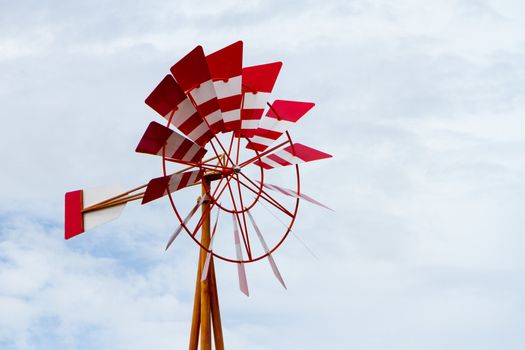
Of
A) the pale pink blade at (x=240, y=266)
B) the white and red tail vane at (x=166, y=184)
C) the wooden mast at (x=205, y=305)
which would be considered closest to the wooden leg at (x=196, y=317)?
the wooden mast at (x=205, y=305)

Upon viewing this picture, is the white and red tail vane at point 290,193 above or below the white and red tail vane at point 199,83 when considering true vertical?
below

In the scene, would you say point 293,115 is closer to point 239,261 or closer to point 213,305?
point 239,261

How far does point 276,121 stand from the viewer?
8.24 meters

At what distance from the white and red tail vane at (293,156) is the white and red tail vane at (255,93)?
40 centimetres

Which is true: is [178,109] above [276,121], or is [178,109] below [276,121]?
below

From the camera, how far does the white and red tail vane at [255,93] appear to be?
26.1ft

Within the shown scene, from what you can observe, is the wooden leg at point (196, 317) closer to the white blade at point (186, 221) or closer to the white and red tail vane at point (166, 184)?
the white blade at point (186, 221)

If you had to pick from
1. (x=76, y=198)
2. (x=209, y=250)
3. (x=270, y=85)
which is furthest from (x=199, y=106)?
(x=76, y=198)

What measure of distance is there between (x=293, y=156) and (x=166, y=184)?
1574 millimetres

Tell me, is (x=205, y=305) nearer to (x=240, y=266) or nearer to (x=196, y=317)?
(x=196, y=317)

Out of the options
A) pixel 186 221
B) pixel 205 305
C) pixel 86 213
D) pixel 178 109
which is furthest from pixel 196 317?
pixel 178 109

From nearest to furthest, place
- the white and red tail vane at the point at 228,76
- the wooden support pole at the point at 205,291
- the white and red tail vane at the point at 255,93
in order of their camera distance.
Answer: the white and red tail vane at the point at 228,76, the wooden support pole at the point at 205,291, the white and red tail vane at the point at 255,93

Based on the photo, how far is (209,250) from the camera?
303 inches

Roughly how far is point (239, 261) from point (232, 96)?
170 cm
